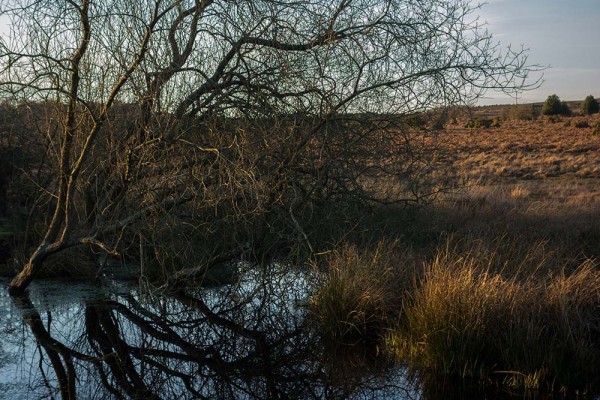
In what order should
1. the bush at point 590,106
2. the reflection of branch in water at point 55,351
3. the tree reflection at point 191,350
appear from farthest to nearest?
1. the bush at point 590,106
2. the tree reflection at point 191,350
3. the reflection of branch in water at point 55,351

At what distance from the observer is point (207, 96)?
10.6m

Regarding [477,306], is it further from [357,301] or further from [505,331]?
[357,301]

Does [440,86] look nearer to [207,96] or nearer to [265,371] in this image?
[207,96]

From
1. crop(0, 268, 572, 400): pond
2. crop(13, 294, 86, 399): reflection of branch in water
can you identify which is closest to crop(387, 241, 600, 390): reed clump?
crop(0, 268, 572, 400): pond

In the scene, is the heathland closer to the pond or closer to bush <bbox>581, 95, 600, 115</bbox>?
the pond

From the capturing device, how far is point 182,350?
934 centimetres

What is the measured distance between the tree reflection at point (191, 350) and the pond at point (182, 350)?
0.04 feet

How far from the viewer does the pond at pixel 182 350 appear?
26.2ft

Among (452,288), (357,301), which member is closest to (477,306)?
(452,288)

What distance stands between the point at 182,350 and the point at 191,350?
108 mm

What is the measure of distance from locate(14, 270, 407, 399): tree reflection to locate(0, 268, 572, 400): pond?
0.04 feet

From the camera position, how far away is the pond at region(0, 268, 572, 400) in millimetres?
7992

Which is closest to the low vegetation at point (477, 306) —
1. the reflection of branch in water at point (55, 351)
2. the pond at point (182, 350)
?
the pond at point (182, 350)

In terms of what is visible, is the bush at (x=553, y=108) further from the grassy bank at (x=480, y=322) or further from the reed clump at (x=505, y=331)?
the reed clump at (x=505, y=331)
